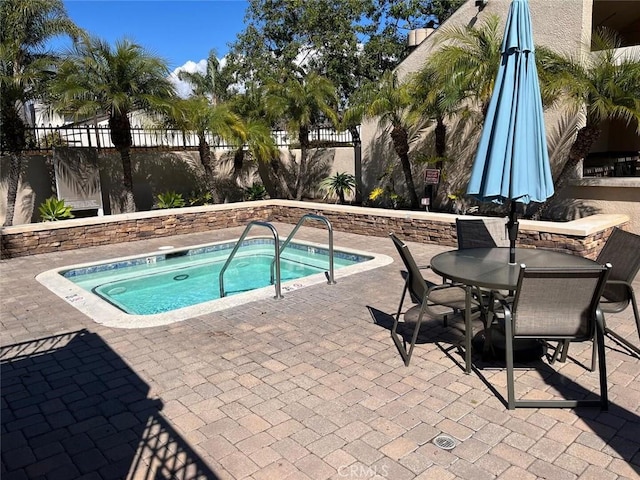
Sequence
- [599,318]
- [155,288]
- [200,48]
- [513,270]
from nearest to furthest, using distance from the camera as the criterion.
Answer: [599,318], [513,270], [155,288], [200,48]

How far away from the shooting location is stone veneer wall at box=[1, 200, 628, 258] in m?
8.08

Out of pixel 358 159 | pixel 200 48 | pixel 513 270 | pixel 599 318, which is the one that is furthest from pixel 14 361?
pixel 200 48

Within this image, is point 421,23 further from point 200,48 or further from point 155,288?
point 155,288

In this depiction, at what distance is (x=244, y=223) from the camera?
1322 centimetres

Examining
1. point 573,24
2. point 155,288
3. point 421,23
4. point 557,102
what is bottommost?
point 155,288

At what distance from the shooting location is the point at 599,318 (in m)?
3.54

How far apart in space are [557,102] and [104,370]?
973 centimetres

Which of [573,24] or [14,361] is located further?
[573,24]

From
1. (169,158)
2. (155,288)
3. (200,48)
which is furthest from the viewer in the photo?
(200,48)

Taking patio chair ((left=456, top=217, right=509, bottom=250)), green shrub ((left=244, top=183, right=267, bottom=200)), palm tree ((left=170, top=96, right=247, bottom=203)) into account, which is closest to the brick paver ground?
patio chair ((left=456, top=217, right=509, bottom=250))

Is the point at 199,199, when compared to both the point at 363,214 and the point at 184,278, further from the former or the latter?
the point at 184,278

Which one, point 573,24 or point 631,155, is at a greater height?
point 573,24

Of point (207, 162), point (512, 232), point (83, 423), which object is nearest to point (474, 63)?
point (512, 232)

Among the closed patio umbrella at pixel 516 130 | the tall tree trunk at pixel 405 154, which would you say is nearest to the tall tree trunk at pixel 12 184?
the tall tree trunk at pixel 405 154
